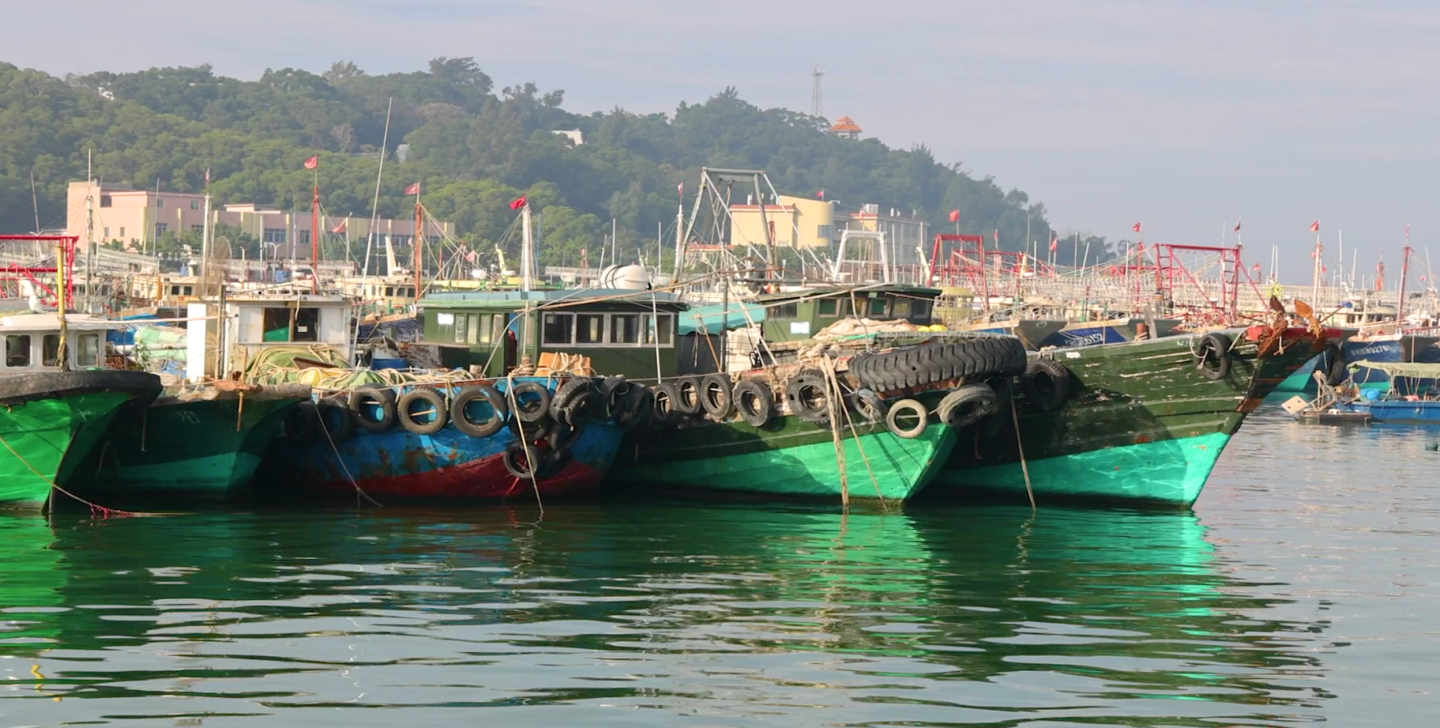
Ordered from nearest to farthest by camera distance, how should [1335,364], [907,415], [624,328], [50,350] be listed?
[50,350] → [907,415] → [1335,364] → [624,328]

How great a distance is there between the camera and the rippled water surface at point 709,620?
35.4 ft

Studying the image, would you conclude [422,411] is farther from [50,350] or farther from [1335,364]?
[1335,364]

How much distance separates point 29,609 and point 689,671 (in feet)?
18.7

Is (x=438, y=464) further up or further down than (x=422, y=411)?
further down

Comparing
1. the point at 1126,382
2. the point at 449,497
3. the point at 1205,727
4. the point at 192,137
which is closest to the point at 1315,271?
the point at 1126,382

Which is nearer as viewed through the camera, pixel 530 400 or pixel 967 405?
pixel 967 405

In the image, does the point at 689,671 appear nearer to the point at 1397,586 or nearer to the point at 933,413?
the point at 1397,586

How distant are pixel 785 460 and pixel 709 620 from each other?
868 cm

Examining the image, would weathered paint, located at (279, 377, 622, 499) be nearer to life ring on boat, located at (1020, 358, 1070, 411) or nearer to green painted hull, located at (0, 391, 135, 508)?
green painted hull, located at (0, 391, 135, 508)

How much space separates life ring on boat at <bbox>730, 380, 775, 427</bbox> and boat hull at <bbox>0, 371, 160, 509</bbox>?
7358mm

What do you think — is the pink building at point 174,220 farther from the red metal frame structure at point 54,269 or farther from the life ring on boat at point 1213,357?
the life ring on boat at point 1213,357

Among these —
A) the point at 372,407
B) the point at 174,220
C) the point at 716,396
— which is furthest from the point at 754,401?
the point at 174,220

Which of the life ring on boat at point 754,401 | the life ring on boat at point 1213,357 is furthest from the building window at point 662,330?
the life ring on boat at point 1213,357

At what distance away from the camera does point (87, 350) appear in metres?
20.6
